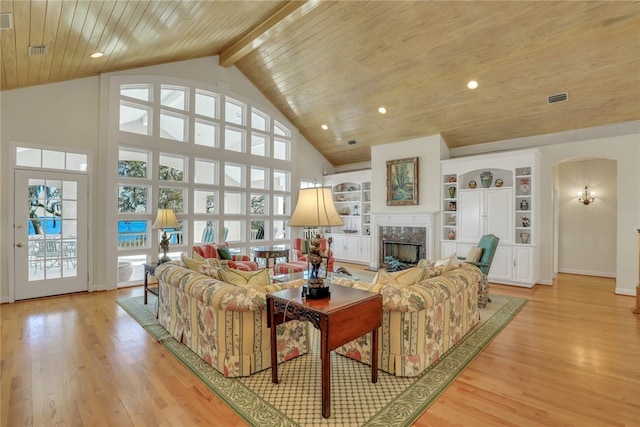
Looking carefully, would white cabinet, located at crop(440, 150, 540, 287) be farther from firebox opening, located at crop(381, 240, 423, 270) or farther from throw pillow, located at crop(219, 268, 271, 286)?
throw pillow, located at crop(219, 268, 271, 286)

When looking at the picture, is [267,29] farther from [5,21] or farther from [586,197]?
[586,197]

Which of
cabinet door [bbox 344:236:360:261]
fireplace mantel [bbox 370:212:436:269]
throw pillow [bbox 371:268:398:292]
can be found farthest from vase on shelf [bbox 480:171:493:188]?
throw pillow [bbox 371:268:398:292]


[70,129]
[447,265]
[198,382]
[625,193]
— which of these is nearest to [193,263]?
[198,382]

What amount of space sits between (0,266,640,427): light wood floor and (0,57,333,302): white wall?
1353 millimetres

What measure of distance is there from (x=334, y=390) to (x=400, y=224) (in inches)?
216

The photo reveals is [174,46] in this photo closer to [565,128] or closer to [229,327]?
[229,327]

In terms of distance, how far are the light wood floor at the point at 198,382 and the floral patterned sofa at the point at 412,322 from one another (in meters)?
0.31

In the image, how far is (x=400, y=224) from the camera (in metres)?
7.43

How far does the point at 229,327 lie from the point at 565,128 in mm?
6695

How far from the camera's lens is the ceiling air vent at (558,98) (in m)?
5.06

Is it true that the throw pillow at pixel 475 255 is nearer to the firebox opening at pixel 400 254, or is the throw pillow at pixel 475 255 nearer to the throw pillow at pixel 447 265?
the throw pillow at pixel 447 265

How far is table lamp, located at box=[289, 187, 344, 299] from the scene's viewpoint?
232 centimetres

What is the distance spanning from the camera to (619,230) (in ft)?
17.7

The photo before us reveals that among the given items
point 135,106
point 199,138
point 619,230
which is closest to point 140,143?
point 135,106
